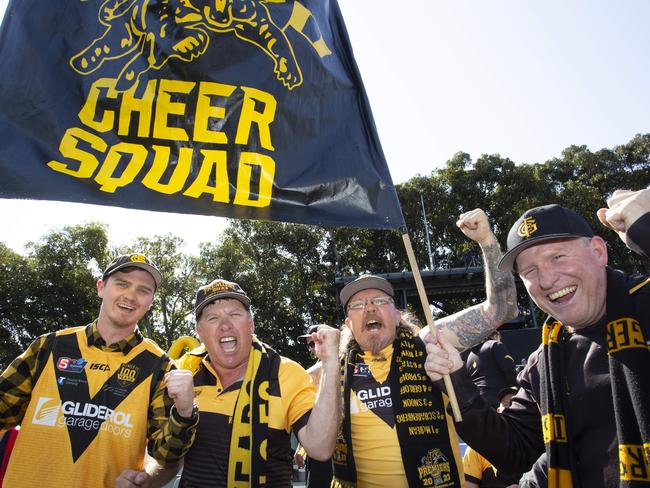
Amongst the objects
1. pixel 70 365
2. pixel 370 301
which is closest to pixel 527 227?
pixel 370 301

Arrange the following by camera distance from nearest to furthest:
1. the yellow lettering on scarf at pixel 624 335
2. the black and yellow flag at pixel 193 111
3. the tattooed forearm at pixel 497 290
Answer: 1. the yellow lettering on scarf at pixel 624 335
2. the black and yellow flag at pixel 193 111
3. the tattooed forearm at pixel 497 290

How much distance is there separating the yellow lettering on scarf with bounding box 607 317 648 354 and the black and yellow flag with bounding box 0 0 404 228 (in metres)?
1.15

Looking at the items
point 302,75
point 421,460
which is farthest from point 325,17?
point 421,460

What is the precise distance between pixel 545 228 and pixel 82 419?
8.59 feet

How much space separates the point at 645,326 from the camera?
6.10ft

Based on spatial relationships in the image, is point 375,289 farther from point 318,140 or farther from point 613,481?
point 613,481

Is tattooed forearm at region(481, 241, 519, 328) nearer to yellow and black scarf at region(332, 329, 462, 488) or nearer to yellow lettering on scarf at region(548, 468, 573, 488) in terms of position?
yellow and black scarf at region(332, 329, 462, 488)

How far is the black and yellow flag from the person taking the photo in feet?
9.08

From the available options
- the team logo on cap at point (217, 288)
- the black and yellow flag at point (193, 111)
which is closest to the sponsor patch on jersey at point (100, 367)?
the team logo on cap at point (217, 288)

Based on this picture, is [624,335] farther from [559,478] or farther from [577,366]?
[559,478]

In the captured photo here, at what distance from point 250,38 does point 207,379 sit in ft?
7.40

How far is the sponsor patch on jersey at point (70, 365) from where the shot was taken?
280 cm

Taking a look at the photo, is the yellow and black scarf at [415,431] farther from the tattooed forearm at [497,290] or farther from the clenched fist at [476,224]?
the clenched fist at [476,224]

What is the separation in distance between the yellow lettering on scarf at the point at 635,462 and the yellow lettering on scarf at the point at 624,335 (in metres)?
0.35
